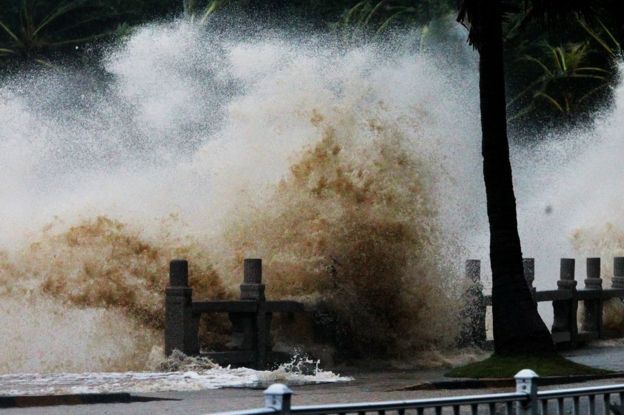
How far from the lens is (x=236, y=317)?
22766mm

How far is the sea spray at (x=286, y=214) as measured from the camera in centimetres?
2445

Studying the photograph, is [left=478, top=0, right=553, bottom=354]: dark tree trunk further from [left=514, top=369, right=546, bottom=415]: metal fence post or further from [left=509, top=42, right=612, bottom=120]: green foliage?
[left=509, top=42, right=612, bottom=120]: green foliage

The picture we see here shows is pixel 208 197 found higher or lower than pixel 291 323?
higher

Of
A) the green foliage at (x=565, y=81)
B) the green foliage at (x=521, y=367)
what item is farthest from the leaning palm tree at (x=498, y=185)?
the green foliage at (x=565, y=81)

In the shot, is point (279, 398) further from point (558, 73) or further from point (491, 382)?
point (558, 73)

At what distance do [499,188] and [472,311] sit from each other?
528 centimetres

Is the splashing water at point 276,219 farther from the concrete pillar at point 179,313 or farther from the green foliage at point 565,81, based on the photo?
the green foliage at point 565,81

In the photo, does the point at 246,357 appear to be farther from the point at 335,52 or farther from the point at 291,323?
the point at 335,52

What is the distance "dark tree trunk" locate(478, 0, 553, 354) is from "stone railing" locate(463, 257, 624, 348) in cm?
485

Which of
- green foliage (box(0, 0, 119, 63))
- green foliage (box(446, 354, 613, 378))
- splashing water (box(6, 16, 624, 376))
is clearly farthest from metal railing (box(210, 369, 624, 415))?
green foliage (box(0, 0, 119, 63))

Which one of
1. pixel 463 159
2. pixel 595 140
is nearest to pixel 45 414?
Answer: pixel 463 159

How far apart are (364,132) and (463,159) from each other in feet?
12.6

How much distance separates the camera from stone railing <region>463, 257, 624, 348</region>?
2661 centimetres

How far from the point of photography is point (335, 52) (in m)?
33.6
